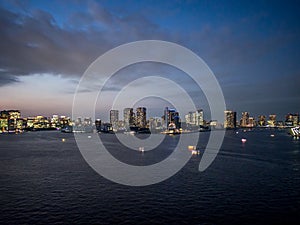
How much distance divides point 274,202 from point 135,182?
2405cm

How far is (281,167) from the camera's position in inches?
2451

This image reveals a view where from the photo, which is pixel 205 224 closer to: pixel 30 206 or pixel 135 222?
pixel 135 222

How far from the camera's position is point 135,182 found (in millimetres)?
47406

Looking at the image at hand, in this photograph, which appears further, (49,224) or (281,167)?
(281,167)

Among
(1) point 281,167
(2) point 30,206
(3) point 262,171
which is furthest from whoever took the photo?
(1) point 281,167

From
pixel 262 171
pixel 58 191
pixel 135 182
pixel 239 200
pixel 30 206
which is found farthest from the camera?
pixel 262 171

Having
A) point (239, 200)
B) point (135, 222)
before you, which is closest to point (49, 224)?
point (135, 222)

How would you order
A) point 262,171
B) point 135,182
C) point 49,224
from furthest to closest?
point 262,171, point 135,182, point 49,224

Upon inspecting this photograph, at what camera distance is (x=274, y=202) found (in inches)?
1382

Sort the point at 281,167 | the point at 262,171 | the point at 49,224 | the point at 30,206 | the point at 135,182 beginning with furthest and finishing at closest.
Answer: the point at 281,167 < the point at 262,171 < the point at 135,182 < the point at 30,206 < the point at 49,224

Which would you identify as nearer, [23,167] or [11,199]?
[11,199]

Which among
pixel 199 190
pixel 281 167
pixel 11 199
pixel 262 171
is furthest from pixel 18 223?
pixel 281 167

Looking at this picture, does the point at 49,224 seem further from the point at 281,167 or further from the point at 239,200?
the point at 281,167

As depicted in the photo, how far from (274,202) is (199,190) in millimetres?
11266
